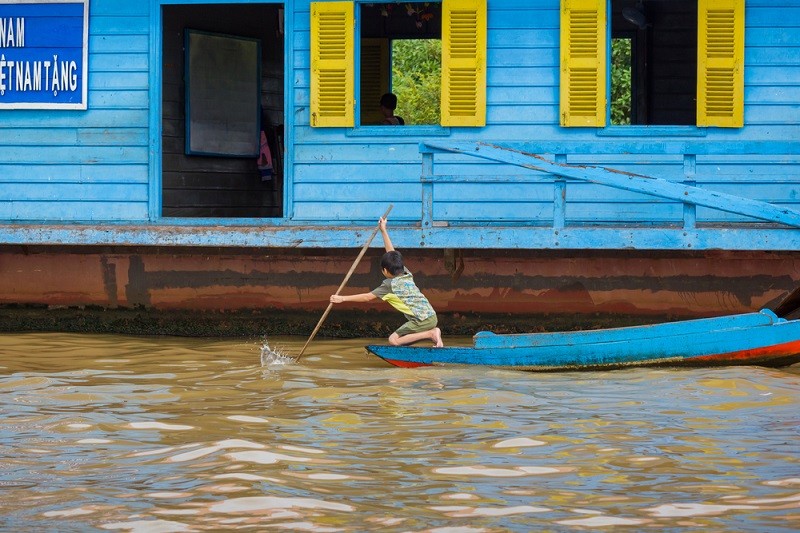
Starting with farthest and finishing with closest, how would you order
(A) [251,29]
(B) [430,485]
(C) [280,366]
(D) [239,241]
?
1. (A) [251,29]
2. (D) [239,241]
3. (C) [280,366]
4. (B) [430,485]

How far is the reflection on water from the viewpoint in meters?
5.09

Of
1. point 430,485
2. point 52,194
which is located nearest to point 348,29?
point 52,194

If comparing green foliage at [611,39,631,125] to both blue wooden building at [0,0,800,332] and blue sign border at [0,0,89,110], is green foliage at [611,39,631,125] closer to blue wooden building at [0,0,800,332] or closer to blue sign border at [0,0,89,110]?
blue wooden building at [0,0,800,332]

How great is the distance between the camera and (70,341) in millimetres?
11062

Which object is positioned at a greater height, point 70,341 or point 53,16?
point 53,16

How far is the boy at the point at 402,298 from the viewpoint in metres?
9.54

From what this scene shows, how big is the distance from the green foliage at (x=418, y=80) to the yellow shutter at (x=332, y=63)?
45.7ft

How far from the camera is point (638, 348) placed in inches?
359

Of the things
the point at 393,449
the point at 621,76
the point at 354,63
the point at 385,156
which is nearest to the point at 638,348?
the point at 385,156

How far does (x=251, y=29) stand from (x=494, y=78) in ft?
12.4

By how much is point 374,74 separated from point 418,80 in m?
12.3

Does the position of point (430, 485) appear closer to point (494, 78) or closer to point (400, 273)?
point (400, 273)

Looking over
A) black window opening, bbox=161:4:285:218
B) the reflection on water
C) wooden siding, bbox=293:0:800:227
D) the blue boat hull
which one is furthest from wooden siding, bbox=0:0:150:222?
the blue boat hull

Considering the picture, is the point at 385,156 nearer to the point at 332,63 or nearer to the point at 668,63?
the point at 332,63
